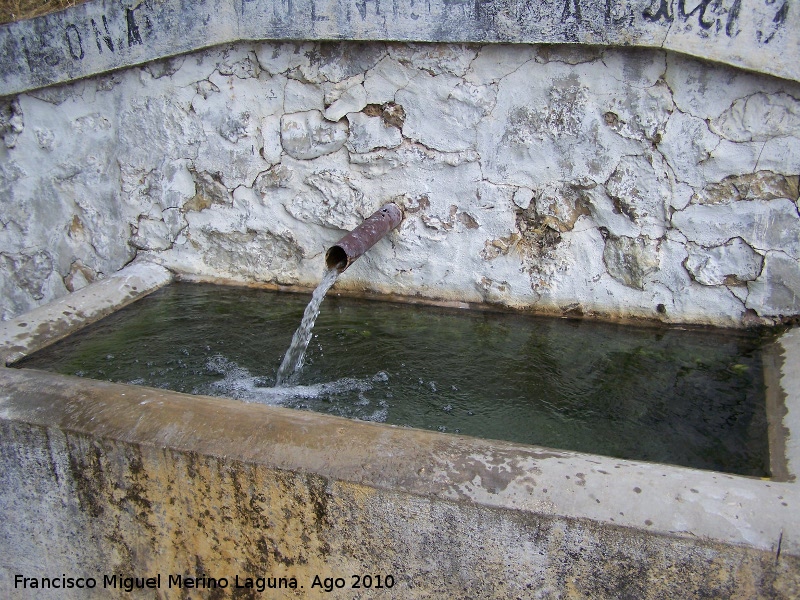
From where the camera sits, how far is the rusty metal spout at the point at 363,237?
7.56ft

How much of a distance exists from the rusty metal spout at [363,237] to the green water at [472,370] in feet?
0.95

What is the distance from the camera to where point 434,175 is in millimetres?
2611

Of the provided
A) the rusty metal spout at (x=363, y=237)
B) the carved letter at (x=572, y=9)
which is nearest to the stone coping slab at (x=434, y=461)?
the rusty metal spout at (x=363, y=237)

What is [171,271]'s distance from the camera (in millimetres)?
2994

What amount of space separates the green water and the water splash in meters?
0.04

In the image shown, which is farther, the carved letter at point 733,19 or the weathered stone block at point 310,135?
the weathered stone block at point 310,135

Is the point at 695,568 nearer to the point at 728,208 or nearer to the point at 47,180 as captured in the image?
the point at 728,208

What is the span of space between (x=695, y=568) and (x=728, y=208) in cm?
146

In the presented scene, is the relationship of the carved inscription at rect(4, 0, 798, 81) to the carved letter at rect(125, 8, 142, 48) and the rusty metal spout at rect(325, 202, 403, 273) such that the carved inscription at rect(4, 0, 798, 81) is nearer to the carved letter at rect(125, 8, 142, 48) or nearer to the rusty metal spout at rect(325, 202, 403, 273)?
the carved letter at rect(125, 8, 142, 48)

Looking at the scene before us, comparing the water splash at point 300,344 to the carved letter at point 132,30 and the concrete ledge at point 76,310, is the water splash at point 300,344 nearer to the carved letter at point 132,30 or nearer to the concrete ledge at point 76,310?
the concrete ledge at point 76,310

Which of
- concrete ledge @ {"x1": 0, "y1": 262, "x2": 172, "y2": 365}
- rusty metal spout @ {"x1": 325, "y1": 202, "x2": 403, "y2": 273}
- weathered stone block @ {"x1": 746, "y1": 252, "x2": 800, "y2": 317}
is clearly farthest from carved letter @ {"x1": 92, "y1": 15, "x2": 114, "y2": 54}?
weathered stone block @ {"x1": 746, "y1": 252, "x2": 800, "y2": 317}

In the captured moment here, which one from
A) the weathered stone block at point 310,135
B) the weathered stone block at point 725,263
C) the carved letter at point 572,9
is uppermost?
the carved letter at point 572,9

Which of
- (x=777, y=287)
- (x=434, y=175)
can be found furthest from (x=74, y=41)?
(x=777, y=287)

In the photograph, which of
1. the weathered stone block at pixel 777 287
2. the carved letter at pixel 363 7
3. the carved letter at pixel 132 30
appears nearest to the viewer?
the weathered stone block at pixel 777 287
